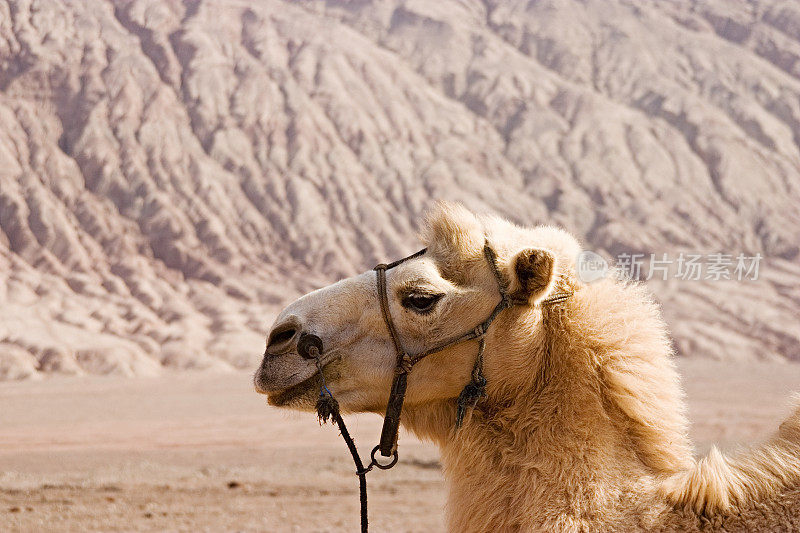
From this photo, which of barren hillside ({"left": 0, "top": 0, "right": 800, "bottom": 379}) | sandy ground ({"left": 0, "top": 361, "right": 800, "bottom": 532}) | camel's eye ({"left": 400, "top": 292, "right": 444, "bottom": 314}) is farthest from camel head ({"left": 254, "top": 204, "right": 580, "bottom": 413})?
barren hillside ({"left": 0, "top": 0, "right": 800, "bottom": 379})

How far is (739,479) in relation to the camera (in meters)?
2.43

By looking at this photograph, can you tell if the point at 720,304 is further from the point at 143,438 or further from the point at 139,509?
the point at 139,509

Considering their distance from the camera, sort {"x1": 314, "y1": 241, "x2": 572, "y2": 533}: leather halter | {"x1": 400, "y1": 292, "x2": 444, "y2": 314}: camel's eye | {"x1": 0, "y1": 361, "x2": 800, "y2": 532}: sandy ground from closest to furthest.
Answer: {"x1": 314, "y1": 241, "x2": 572, "y2": 533}: leather halter, {"x1": 400, "y1": 292, "x2": 444, "y2": 314}: camel's eye, {"x1": 0, "y1": 361, "x2": 800, "y2": 532}: sandy ground

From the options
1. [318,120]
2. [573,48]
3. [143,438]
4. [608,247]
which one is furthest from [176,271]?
[573,48]

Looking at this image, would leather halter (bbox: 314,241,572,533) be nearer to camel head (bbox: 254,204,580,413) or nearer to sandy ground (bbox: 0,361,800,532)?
camel head (bbox: 254,204,580,413)

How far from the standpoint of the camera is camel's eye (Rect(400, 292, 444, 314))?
9.82ft

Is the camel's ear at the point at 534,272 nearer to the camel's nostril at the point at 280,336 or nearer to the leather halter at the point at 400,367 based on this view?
the leather halter at the point at 400,367

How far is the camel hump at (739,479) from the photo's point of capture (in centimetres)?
238

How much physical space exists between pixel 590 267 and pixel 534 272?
26cm

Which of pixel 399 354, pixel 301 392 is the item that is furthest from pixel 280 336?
pixel 399 354

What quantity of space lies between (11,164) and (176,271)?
917 cm

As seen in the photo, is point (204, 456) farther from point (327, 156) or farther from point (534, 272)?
point (327, 156)

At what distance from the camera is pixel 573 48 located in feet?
187

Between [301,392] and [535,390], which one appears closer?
[535,390]
